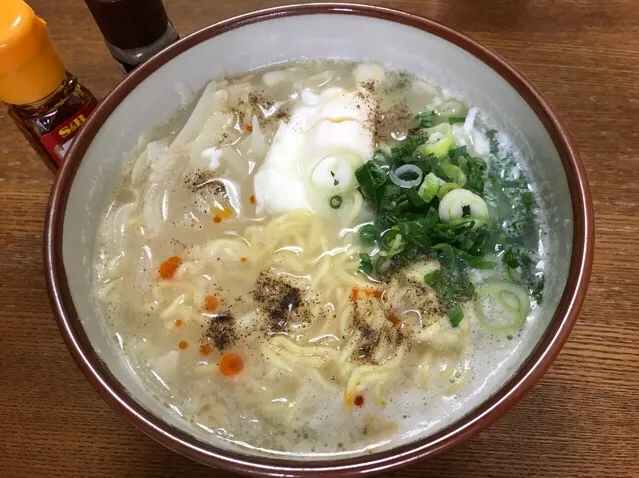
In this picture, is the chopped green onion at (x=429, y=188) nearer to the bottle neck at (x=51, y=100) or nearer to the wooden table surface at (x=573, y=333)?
the wooden table surface at (x=573, y=333)

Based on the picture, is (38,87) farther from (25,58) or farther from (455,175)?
(455,175)

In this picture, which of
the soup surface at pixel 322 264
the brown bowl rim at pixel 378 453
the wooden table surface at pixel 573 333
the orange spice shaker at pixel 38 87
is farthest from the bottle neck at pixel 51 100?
the wooden table surface at pixel 573 333

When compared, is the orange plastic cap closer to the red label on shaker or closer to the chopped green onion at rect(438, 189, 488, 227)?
the red label on shaker

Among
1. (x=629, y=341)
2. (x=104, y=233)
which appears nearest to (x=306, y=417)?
(x=104, y=233)

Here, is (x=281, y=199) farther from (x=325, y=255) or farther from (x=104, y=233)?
(x=104, y=233)

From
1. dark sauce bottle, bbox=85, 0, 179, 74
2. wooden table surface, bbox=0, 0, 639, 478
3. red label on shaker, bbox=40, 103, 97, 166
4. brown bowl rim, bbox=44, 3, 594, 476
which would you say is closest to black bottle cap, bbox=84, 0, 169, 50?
dark sauce bottle, bbox=85, 0, 179, 74

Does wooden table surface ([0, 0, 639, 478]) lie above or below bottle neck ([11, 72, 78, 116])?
below
